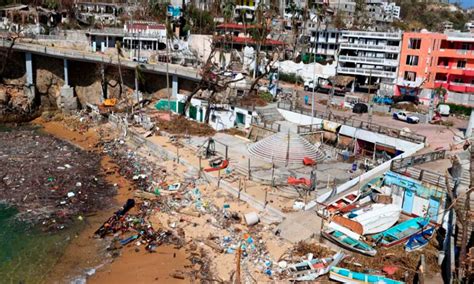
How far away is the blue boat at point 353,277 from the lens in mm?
17062

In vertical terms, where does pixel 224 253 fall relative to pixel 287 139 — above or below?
below

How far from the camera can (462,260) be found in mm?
15430

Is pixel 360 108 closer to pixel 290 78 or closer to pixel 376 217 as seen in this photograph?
pixel 290 78

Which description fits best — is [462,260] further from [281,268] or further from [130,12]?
[130,12]

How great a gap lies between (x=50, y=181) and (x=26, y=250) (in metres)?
9.02

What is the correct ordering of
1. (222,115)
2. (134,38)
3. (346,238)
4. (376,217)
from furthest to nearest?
(134,38) < (222,115) < (376,217) < (346,238)

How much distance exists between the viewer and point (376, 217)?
2131 cm

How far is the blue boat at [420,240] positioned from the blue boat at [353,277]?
3.16 m

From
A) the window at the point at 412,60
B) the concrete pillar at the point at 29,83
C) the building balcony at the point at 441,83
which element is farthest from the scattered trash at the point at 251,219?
the window at the point at 412,60

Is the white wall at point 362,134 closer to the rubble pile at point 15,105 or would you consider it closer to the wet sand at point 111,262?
the wet sand at point 111,262

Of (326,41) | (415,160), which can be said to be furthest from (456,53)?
(415,160)

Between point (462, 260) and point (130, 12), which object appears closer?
point (462, 260)

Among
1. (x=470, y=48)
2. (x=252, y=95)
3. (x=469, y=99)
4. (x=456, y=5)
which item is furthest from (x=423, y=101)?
(x=456, y=5)

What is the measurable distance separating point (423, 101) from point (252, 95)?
75.4 feet
